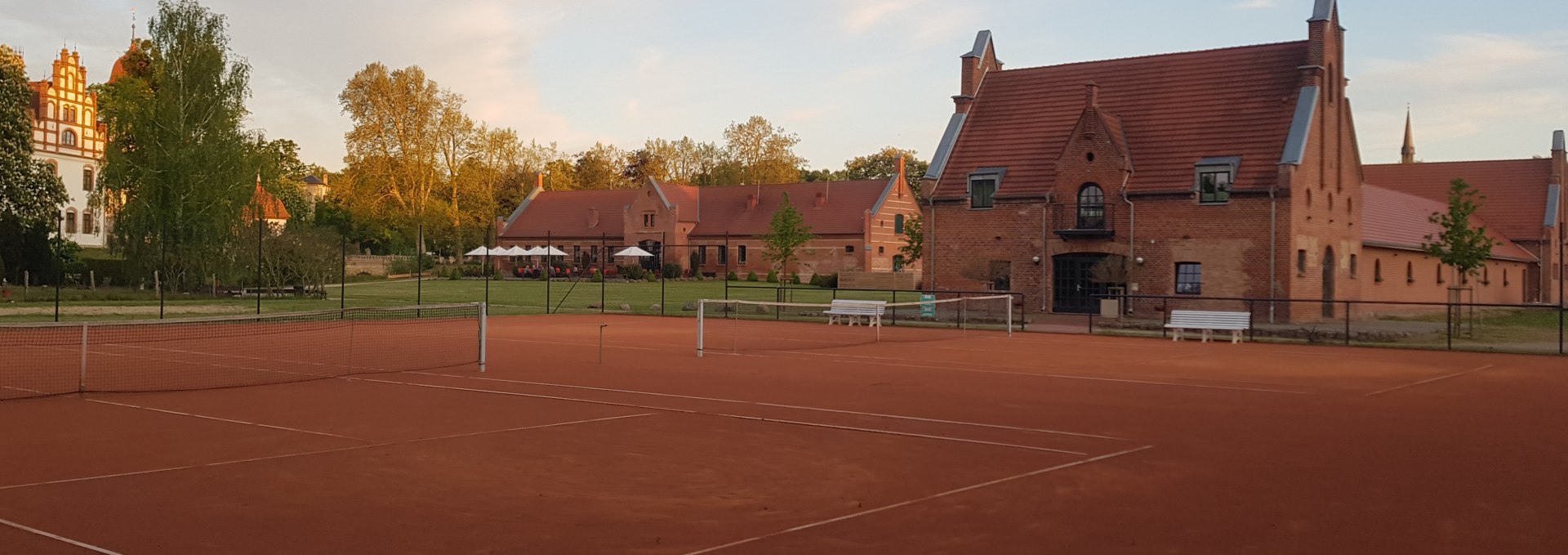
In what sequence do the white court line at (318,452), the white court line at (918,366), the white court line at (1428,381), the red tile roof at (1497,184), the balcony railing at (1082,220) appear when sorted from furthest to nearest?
the red tile roof at (1497,184) → the balcony railing at (1082,220) → the white court line at (918,366) → the white court line at (1428,381) → the white court line at (318,452)

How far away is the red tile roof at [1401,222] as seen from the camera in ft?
156

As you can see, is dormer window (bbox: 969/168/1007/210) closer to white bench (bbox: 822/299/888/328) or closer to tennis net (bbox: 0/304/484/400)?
white bench (bbox: 822/299/888/328)

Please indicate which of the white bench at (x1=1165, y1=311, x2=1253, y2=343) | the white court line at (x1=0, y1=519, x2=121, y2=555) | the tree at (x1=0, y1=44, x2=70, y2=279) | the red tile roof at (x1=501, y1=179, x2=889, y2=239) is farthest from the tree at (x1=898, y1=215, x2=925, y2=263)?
the white court line at (x1=0, y1=519, x2=121, y2=555)

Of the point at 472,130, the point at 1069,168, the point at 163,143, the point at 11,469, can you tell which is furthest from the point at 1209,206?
the point at 472,130

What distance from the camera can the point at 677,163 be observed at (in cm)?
11619

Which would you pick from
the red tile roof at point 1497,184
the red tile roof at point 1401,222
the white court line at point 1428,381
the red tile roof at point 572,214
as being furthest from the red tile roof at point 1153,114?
the red tile roof at point 572,214

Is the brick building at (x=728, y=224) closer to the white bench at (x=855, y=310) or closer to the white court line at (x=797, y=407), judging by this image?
the white bench at (x=855, y=310)

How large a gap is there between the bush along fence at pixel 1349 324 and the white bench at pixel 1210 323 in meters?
0.32

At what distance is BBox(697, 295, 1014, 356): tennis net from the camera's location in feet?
90.8

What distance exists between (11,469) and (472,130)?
82107 mm

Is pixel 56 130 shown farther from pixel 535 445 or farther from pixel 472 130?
pixel 535 445

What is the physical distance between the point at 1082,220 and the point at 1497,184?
134 ft

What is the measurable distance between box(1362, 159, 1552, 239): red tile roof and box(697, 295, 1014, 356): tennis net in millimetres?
39353

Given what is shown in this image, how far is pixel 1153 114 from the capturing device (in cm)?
4147
